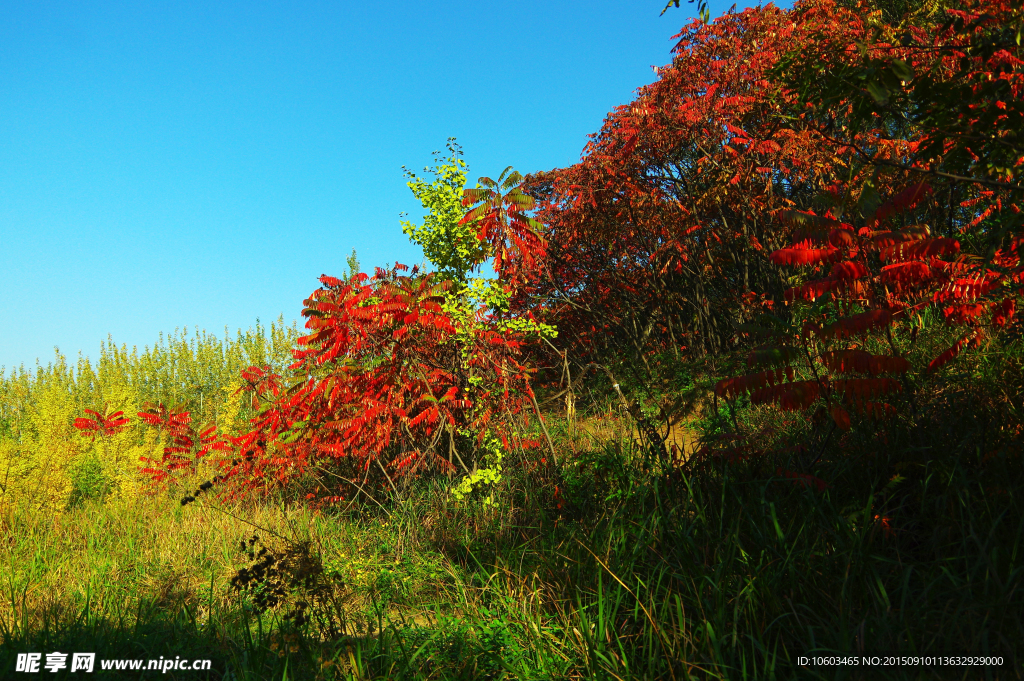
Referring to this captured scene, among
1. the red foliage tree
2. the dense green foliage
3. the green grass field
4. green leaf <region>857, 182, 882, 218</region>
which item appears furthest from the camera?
the red foliage tree

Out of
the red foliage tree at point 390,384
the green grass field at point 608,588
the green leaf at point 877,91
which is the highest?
the green leaf at point 877,91

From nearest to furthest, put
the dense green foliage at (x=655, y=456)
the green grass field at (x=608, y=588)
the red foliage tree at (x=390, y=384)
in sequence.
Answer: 1. the green grass field at (x=608, y=588)
2. the dense green foliage at (x=655, y=456)
3. the red foliage tree at (x=390, y=384)

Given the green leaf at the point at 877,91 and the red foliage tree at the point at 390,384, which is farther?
the red foliage tree at the point at 390,384

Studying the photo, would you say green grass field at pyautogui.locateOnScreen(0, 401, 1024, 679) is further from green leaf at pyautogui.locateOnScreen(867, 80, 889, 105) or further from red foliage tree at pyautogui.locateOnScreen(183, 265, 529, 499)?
green leaf at pyautogui.locateOnScreen(867, 80, 889, 105)

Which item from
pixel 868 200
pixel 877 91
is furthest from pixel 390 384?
pixel 877 91

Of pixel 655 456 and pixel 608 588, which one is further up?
pixel 655 456

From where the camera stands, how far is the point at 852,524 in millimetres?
3545

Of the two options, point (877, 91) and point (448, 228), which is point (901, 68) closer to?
point (877, 91)

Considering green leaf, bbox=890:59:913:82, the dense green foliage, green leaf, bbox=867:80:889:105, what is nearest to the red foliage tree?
the dense green foliage

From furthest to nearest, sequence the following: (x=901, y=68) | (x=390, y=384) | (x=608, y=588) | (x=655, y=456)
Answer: (x=390, y=384) → (x=655, y=456) → (x=608, y=588) → (x=901, y=68)

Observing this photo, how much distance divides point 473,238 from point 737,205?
5.45 metres

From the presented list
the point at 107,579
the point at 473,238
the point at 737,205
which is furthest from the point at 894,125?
the point at 107,579

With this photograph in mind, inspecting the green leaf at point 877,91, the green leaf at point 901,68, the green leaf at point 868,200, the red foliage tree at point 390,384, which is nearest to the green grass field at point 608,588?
the red foliage tree at point 390,384

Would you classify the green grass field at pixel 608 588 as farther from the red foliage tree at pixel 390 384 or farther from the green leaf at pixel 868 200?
the green leaf at pixel 868 200
